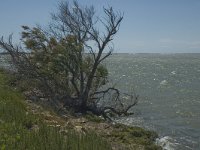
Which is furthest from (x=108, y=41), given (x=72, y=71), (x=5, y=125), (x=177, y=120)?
(x=5, y=125)

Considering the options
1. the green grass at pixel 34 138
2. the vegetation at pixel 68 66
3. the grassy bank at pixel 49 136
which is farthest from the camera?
the vegetation at pixel 68 66

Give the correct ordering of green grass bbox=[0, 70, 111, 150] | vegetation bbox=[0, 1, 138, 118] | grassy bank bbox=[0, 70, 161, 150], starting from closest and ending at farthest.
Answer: green grass bbox=[0, 70, 111, 150] → grassy bank bbox=[0, 70, 161, 150] → vegetation bbox=[0, 1, 138, 118]

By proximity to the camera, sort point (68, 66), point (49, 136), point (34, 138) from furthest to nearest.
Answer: point (68, 66) < point (49, 136) < point (34, 138)

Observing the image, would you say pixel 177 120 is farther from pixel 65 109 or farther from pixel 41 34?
pixel 41 34

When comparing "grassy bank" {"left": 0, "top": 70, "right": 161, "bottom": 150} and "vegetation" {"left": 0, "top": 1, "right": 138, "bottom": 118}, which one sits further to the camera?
"vegetation" {"left": 0, "top": 1, "right": 138, "bottom": 118}

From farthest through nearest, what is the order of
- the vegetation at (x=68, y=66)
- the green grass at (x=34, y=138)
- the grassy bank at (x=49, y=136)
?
the vegetation at (x=68, y=66) → the grassy bank at (x=49, y=136) → the green grass at (x=34, y=138)

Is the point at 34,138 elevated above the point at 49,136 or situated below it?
above

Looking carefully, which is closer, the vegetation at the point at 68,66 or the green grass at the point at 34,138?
the green grass at the point at 34,138

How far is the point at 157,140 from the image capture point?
20.7 m

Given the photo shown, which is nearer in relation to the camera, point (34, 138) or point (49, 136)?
point (34, 138)

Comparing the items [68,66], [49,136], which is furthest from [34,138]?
[68,66]

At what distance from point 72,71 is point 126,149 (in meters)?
11.5

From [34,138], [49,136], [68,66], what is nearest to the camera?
[34,138]

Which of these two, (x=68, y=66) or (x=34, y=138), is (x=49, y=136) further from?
(x=68, y=66)
